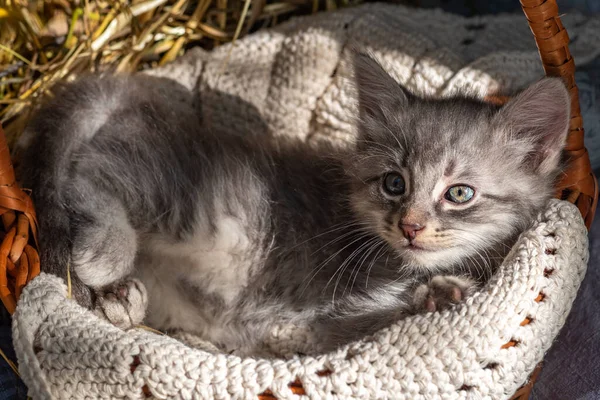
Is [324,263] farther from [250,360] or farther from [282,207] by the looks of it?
[250,360]

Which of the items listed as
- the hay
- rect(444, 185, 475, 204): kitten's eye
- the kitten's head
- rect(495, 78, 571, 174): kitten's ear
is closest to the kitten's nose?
the kitten's head

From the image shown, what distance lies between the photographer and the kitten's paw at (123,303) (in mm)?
1896

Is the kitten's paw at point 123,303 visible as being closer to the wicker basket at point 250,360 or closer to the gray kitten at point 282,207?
the gray kitten at point 282,207

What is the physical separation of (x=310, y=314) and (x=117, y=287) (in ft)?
1.93

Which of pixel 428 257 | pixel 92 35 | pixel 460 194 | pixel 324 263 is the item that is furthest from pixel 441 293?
pixel 92 35

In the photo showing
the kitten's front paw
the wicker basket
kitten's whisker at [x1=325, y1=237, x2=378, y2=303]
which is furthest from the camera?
kitten's whisker at [x1=325, y1=237, x2=378, y2=303]

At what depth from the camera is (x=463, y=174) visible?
6.14 feet

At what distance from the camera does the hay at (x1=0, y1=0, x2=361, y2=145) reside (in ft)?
8.52

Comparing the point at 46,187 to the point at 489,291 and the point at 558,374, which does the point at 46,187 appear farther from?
the point at 558,374

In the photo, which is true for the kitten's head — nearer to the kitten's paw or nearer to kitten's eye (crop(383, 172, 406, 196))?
kitten's eye (crop(383, 172, 406, 196))

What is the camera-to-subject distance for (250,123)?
272 cm

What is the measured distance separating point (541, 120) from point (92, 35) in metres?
1.75

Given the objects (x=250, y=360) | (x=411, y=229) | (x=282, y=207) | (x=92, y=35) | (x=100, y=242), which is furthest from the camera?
(x=92, y=35)

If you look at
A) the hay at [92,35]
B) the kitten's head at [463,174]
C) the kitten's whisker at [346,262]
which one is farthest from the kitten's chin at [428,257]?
the hay at [92,35]
